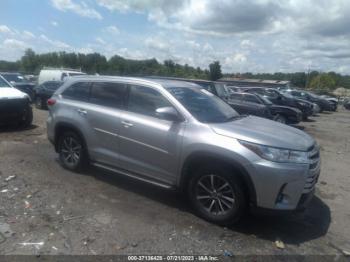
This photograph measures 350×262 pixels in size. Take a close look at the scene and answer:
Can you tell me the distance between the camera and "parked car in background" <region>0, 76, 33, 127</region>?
9.52m

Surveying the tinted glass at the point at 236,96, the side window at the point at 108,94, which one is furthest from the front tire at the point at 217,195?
the tinted glass at the point at 236,96

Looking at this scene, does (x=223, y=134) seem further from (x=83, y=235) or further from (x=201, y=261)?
(x=83, y=235)

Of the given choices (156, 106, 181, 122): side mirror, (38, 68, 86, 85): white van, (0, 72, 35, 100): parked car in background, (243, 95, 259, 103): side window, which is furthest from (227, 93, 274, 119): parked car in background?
(38, 68, 86, 85): white van

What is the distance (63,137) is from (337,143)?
32.1ft

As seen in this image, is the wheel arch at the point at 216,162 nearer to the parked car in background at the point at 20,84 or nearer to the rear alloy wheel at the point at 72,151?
the rear alloy wheel at the point at 72,151

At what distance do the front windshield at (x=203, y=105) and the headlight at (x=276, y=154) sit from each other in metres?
0.85

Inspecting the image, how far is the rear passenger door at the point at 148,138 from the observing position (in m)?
4.57

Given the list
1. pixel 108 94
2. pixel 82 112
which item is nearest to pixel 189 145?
pixel 108 94

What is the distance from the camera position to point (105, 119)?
5.32 metres

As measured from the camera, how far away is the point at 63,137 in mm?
6168

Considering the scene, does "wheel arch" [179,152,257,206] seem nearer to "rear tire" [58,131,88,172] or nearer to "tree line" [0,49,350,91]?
"rear tire" [58,131,88,172]

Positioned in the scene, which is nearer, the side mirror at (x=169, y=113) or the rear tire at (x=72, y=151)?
the side mirror at (x=169, y=113)

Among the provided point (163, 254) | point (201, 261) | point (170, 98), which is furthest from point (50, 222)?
point (170, 98)

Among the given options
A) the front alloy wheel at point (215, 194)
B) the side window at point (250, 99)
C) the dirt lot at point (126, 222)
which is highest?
the side window at point (250, 99)
